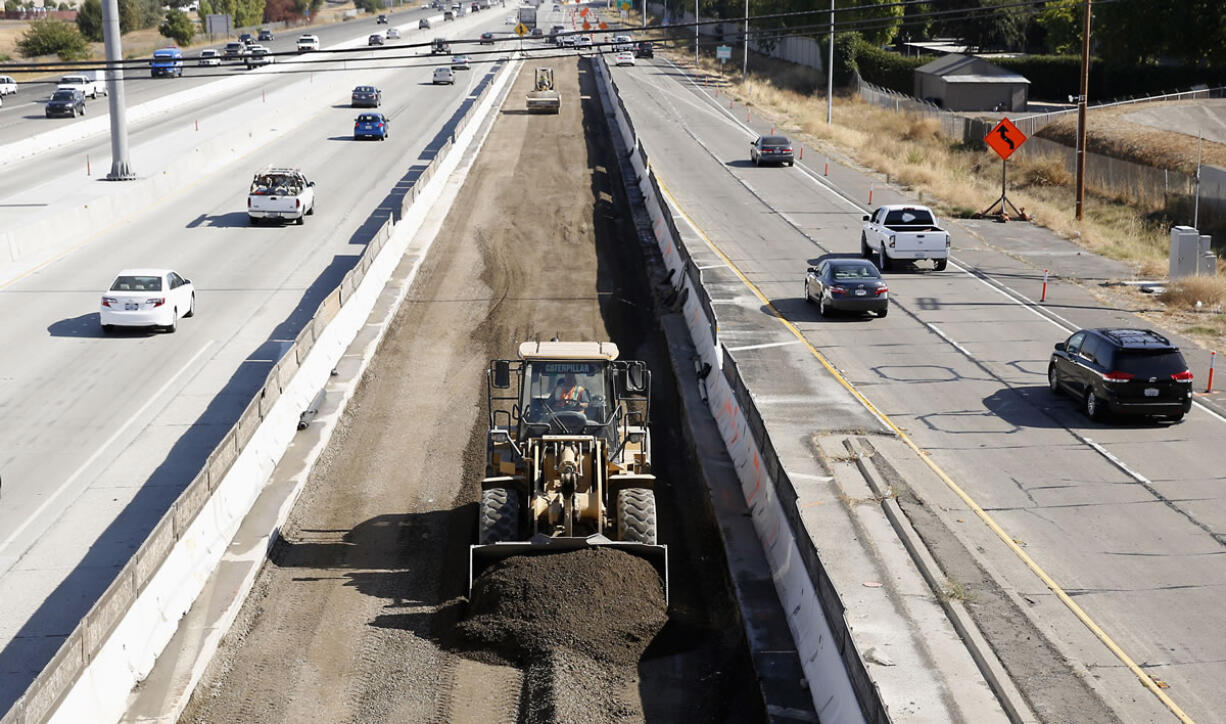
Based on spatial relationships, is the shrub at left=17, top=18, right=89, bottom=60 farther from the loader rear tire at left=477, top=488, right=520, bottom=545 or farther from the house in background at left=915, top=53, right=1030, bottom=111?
the loader rear tire at left=477, top=488, right=520, bottom=545

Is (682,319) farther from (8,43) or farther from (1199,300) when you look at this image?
(8,43)

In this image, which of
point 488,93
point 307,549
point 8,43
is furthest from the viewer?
point 8,43

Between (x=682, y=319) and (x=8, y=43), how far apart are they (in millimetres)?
130876

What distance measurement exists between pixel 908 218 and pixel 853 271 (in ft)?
26.9

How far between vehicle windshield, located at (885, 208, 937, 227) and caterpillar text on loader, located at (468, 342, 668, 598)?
25.1m

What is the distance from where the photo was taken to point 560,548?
16500mm

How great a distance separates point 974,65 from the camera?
92875 millimetres

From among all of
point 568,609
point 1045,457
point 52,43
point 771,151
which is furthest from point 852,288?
point 52,43

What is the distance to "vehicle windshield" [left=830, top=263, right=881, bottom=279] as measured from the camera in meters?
34.7

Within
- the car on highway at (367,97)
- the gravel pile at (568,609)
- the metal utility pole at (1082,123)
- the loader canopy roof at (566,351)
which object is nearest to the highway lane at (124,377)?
the gravel pile at (568,609)

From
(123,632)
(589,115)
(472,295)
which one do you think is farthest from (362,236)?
(589,115)

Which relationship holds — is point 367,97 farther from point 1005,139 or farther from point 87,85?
point 1005,139

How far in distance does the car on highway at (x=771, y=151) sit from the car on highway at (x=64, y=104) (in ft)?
149

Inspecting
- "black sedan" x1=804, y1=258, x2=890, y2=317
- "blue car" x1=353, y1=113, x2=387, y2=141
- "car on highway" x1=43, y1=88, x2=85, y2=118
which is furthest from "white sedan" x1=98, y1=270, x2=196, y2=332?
"car on highway" x1=43, y1=88, x2=85, y2=118
